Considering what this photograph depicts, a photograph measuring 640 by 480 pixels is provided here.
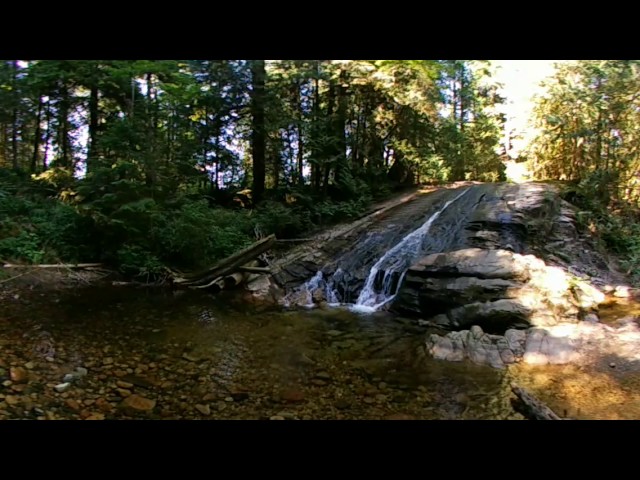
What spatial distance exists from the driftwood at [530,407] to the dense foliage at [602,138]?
639 centimetres

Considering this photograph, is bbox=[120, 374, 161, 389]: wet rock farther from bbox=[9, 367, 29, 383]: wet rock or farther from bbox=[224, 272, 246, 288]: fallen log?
bbox=[224, 272, 246, 288]: fallen log

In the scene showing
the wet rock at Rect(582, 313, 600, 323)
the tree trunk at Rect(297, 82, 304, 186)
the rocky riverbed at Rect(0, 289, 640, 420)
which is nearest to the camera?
the rocky riverbed at Rect(0, 289, 640, 420)

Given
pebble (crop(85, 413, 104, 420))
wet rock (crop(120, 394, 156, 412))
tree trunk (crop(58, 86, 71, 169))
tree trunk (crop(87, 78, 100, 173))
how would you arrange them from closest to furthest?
pebble (crop(85, 413, 104, 420)) < wet rock (crop(120, 394, 156, 412)) < tree trunk (crop(87, 78, 100, 173)) < tree trunk (crop(58, 86, 71, 169))

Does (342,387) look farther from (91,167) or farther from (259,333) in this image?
(91,167)

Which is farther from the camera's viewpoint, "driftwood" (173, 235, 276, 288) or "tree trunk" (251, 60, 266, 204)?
"tree trunk" (251, 60, 266, 204)

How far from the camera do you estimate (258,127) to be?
1041 centimetres

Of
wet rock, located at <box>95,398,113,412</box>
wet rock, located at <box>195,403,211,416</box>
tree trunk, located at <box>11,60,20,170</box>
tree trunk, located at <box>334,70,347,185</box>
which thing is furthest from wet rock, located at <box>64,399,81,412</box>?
tree trunk, located at <box>334,70,347,185</box>

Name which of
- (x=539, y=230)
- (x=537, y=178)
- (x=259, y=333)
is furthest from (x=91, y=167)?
(x=537, y=178)

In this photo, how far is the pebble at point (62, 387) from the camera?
3389 millimetres

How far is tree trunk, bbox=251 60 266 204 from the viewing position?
9.97 metres

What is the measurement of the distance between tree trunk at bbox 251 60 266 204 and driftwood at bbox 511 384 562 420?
7974mm

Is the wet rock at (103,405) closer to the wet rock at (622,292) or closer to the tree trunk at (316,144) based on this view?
the wet rock at (622,292)
